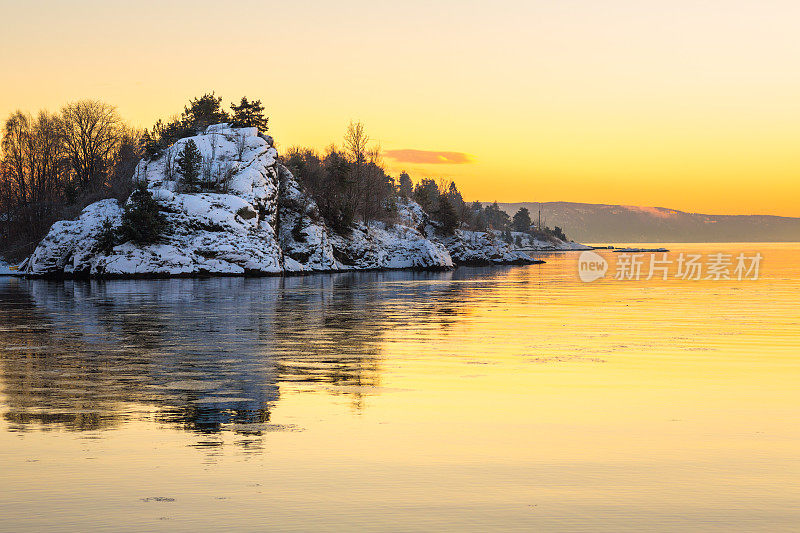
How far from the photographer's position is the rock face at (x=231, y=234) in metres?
66.6

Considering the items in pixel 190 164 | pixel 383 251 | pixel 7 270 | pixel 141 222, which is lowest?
pixel 7 270

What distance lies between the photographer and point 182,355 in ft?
56.9

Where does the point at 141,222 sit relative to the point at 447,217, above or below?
below

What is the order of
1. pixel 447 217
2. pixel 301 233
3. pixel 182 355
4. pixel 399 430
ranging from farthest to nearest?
pixel 447 217
pixel 301 233
pixel 182 355
pixel 399 430

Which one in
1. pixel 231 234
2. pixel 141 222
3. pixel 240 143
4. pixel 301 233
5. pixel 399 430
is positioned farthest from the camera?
pixel 301 233

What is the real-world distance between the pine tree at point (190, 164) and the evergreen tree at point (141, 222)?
8598 millimetres

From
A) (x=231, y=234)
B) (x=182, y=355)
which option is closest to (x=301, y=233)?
(x=231, y=234)

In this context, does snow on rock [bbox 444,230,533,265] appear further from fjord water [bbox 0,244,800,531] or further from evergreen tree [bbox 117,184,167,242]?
fjord water [bbox 0,244,800,531]

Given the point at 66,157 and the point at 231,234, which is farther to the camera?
the point at 66,157

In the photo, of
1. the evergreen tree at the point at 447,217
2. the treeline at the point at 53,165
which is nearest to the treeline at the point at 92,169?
the treeline at the point at 53,165

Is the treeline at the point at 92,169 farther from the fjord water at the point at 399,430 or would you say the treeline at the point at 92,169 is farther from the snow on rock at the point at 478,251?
the fjord water at the point at 399,430

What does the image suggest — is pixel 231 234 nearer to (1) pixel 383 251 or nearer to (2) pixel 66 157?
→ (1) pixel 383 251

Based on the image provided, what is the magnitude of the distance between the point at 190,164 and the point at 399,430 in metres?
70.0

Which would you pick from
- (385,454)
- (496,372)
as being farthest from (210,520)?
(496,372)
